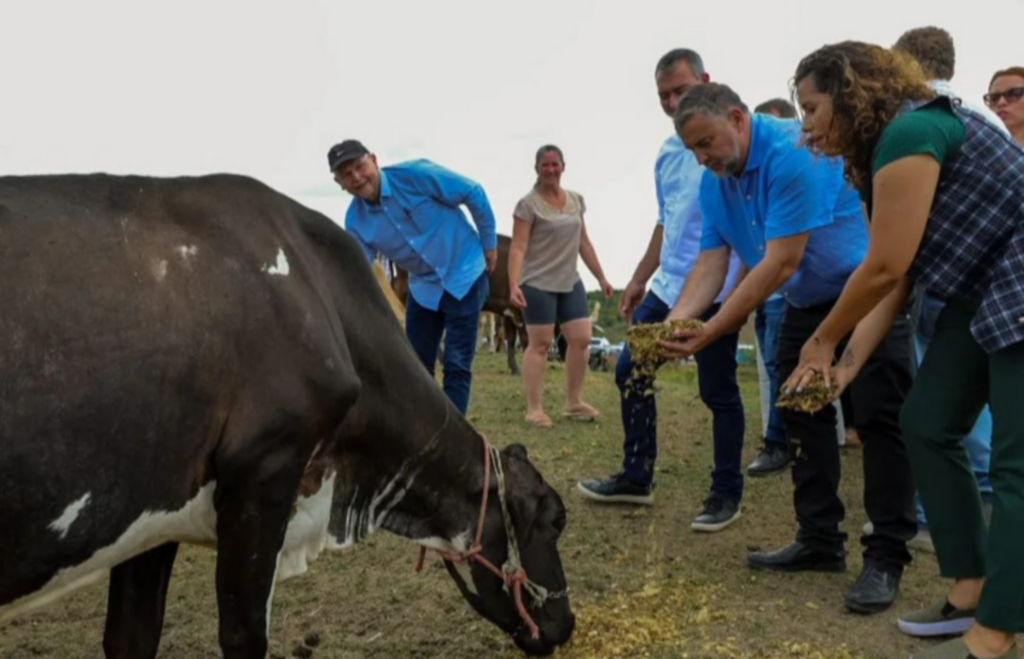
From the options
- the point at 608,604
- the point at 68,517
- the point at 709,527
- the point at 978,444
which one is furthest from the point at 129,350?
the point at 978,444

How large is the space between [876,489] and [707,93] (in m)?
1.82

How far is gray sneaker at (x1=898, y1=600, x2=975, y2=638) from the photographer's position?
4.21m

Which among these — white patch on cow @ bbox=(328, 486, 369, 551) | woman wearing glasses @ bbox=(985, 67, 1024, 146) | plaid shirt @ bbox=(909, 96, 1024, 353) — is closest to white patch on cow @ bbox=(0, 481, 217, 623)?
white patch on cow @ bbox=(328, 486, 369, 551)

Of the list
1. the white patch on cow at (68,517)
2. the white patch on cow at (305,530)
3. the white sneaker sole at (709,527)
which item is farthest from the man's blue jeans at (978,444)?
the white patch on cow at (68,517)

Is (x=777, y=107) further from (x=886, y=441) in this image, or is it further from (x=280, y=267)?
(x=280, y=267)

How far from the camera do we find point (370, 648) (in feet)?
14.3

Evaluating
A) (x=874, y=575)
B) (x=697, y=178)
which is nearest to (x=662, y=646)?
(x=874, y=575)

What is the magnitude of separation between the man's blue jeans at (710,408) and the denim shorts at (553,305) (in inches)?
98.0

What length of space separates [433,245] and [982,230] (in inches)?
154

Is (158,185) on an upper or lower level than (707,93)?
lower

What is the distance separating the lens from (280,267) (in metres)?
3.56

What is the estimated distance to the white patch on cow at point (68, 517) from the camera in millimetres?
Result: 3025

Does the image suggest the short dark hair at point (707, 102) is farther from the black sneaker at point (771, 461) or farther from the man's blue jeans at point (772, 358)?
the black sneaker at point (771, 461)

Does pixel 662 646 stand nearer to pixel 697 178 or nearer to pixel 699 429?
pixel 697 178
